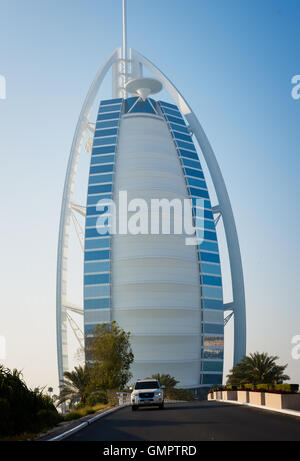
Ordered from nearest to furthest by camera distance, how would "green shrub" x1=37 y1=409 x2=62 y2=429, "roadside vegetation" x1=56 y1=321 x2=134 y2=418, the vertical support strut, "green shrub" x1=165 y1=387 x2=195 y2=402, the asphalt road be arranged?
the asphalt road → "green shrub" x1=37 y1=409 x2=62 y2=429 → "roadside vegetation" x1=56 y1=321 x2=134 y2=418 → "green shrub" x1=165 y1=387 x2=195 y2=402 → the vertical support strut

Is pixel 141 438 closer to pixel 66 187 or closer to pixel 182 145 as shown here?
pixel 66 187

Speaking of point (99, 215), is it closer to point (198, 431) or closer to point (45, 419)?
point (45, 419)

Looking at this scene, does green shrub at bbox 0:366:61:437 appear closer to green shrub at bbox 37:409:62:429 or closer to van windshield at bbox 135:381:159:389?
green shrub at bbox 37:409:62:429

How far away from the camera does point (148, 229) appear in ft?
394

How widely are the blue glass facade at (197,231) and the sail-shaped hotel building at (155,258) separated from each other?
7.8 inches

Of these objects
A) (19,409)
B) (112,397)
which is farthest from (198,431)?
(112,397)

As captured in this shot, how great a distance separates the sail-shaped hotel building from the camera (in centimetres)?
11419

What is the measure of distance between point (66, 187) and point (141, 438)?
336ft

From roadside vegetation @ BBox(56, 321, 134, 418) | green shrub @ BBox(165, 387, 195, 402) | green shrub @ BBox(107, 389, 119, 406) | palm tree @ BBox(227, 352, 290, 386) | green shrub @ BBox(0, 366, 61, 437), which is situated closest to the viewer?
green shrub @ BBox(0, 366, 61, 437)

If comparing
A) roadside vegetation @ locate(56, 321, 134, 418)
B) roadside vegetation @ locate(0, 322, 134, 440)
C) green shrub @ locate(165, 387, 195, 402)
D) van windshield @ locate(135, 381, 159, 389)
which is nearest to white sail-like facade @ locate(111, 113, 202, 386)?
green shrub @ locate(165, 387, 195, 402)

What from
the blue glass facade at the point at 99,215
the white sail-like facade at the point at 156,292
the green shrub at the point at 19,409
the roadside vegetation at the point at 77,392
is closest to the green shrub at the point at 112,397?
the roadside vegetation at the point at 77,392

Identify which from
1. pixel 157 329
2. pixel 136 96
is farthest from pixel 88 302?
pixel 136 96

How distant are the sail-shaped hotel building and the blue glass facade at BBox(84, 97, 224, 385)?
0.20m

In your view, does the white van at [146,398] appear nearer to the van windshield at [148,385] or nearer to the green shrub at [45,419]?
the van windshield at [148,385]
